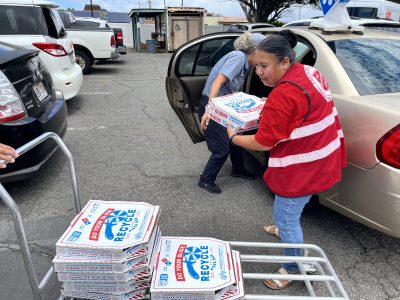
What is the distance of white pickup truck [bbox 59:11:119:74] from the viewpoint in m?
9.99

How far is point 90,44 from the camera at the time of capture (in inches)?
404

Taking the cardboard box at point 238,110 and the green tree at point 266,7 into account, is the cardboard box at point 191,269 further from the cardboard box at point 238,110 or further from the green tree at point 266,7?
the green tree at point 266,7

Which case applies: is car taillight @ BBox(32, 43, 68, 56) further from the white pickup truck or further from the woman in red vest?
the white pickup truck

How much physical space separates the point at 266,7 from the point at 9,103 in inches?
888

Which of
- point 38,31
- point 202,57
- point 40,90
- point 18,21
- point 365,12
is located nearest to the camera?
point 40,90

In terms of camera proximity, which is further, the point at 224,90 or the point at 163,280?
the point at 224,90

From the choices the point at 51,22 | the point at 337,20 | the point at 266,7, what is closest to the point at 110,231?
the point at 337,20

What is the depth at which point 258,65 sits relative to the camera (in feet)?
6.23

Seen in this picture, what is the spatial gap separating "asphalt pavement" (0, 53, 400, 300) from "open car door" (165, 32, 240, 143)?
58 centimetres

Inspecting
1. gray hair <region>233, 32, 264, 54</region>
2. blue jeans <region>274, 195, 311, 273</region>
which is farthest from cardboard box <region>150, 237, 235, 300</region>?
gray hair <region>233, 32, 264, 54</region>

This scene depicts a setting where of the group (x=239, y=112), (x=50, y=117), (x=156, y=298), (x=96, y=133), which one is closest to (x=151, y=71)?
(x=96, y=133)

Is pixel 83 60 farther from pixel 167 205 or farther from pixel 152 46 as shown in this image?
pixel 152 46

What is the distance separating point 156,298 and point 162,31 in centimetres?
1937

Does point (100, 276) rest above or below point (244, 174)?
above
